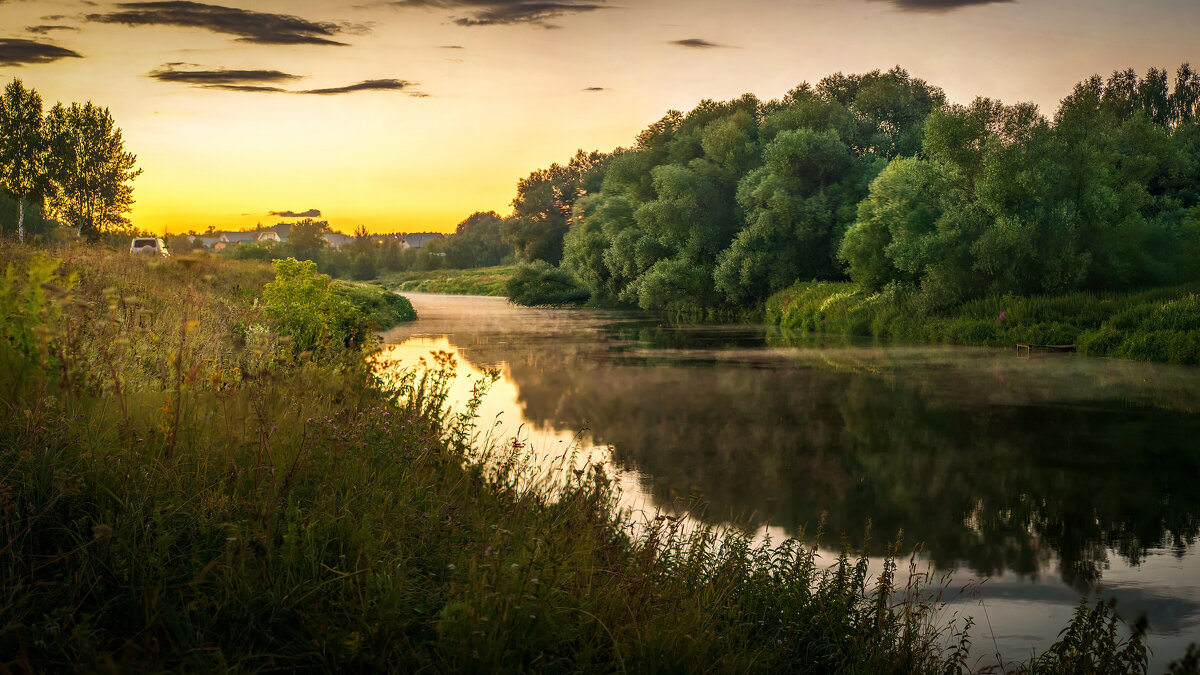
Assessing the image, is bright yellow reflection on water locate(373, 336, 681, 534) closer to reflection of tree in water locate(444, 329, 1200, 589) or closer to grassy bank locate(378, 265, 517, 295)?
reflection of tree in water locate(444, 329, 1200, 589)

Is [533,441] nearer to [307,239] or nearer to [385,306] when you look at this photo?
[385,306]

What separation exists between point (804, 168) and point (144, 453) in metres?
38.7

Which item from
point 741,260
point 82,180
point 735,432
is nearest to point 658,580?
point 735,432

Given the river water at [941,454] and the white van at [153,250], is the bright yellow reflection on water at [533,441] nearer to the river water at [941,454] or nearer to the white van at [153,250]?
the river water at [941,454]

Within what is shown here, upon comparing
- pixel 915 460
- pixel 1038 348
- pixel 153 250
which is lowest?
pixel 915 460

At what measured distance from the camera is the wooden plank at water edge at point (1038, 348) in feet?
82.6

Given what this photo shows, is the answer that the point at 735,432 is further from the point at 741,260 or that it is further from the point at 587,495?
the point at 741,260

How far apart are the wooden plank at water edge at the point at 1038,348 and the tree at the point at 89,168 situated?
5054cm

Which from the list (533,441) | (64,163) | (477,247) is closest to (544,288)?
(64,163)

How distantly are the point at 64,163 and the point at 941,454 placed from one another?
56.2 m

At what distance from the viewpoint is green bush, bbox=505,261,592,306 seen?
60031mm

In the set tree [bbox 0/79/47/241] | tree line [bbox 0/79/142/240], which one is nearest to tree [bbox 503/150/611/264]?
tree line [bbox 0/79/142/240]

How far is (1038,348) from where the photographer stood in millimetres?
25875

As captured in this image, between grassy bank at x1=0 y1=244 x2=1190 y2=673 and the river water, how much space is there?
0.89m
